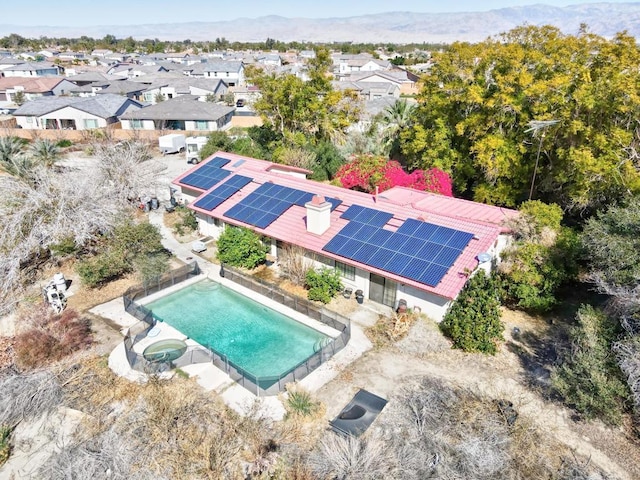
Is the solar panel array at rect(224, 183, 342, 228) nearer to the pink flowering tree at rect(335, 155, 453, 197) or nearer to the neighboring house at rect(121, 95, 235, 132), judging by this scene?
the pink flowering tree at rect(335, 155, 453, 197)

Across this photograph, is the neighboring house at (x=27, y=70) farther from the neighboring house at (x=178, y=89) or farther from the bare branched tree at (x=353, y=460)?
the bare branched tree at (x=353, y=460)

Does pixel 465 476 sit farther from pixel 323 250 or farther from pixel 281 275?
pixel 281 275

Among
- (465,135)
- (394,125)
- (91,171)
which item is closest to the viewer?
(465,135)

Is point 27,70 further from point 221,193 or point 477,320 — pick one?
point 477,320

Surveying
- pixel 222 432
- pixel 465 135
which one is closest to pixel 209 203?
pixel 222 432

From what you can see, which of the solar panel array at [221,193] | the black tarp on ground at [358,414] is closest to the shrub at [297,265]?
the solar panel array at [221,193]

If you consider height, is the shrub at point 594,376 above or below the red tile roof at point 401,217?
below

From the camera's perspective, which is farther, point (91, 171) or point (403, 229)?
point (91, 171)
